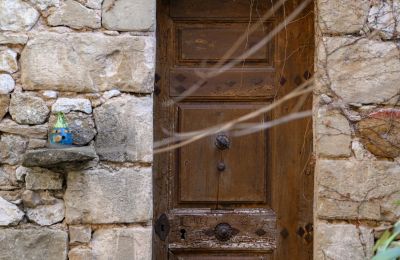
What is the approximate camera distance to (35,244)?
11.0 ft

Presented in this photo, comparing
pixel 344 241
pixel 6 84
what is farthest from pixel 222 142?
pixel 6 84

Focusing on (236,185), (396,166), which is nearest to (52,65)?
(236,185)

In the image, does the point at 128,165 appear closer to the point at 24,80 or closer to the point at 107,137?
the point at 107,137

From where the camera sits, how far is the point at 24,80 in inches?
132

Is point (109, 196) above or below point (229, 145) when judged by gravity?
below

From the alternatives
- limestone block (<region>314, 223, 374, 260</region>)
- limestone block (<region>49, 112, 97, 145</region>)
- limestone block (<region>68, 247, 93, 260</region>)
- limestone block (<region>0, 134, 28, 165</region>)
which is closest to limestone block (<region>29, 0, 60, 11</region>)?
limestone block (<region>49, 112, 97, 145</region>)

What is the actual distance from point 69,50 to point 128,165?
65cm

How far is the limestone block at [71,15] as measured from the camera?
3381mm

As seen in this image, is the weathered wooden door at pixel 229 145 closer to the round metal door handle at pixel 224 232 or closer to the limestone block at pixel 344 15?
the round metal door handle at pixel 224 232

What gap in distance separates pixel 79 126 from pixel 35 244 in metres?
0.63

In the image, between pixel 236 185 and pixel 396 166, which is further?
pixel 236 185

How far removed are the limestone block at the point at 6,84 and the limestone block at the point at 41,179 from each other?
407 millimetres

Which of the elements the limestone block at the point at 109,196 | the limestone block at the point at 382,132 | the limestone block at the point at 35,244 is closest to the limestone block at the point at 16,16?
the limestone block at the point at 109,196

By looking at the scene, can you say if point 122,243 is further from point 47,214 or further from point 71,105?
point 71,105
